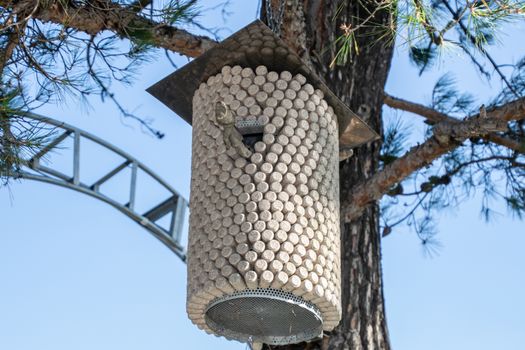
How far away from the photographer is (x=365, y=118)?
3305 millimetres

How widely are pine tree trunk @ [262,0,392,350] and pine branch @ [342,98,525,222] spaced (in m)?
0.05

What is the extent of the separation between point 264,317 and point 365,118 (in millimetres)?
1031

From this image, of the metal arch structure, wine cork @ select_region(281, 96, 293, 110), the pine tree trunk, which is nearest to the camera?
wine cork @ select_region(281, 96, 293, 110)

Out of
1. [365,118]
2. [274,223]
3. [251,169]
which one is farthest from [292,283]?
[365,118]

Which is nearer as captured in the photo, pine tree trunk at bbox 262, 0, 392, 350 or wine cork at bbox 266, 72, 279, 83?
wine cork at bbox 266, 72, 279, 83

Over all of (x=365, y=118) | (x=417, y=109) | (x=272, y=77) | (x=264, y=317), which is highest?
(x=417, y=109)

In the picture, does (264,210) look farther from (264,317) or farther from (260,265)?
(264,317)

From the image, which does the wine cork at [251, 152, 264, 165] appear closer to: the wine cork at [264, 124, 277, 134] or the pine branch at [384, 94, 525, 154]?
the wine cork at [264, 124, 277, 134]

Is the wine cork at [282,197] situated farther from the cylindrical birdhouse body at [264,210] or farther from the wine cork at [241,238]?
the wine cork at [241,238]

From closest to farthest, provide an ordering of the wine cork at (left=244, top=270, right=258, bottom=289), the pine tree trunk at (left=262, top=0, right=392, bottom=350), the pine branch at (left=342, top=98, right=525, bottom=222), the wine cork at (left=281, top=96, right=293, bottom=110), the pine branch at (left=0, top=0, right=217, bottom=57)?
the wine cork at (left=244, top=270, right=258, bottom=289)
the wine cork at (left=281, top=96, right=293, bottom=110)
the pine branch at (left=0, top=0, right=217, bottom=57)
the pine branch at (left=342, top=98, right=525, bottom=222)
the pine tree trunk at (left=262, top=0, right=392, bottom=350)

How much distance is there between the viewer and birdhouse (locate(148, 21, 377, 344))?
7.52 feet

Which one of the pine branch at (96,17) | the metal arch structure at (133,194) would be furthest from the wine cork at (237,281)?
the metal arch structure at (133,194)

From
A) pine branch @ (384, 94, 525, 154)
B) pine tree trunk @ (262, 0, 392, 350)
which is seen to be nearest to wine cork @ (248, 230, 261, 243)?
pine tree trunk @ (262, 0, 392, 350)

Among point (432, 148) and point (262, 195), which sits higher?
point (432, 148)
